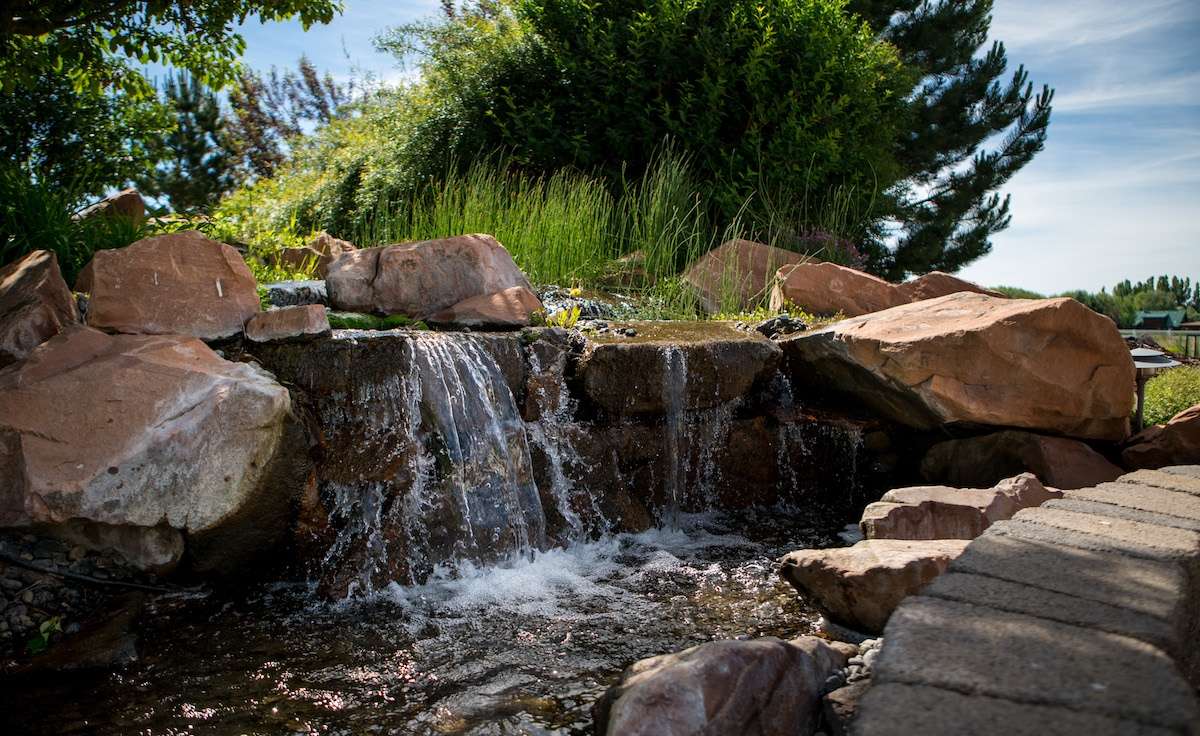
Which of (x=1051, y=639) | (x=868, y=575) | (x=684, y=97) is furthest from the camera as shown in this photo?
(x=684, y=97)

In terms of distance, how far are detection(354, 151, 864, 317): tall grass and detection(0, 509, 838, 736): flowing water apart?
11.5 feet

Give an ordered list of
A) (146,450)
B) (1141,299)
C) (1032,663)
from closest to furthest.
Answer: (1032,663), (146,450), (1141,299)

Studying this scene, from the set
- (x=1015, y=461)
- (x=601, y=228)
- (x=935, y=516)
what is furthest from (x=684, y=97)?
(x=935, y=516)

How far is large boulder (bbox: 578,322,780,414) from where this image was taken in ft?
16.7

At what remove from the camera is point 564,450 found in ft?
16.4

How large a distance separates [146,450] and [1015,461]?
15.0 ft

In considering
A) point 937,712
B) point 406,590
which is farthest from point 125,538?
point 937,712

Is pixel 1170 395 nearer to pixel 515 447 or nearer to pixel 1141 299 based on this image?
pixel 515 447

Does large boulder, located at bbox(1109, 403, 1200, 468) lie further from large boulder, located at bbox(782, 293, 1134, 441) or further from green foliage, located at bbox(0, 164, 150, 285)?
green foliage, located at bbox(0, 164, 150, 285)

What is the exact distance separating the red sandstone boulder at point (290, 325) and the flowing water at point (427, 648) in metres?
1.27

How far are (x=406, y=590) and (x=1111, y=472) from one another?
406cm

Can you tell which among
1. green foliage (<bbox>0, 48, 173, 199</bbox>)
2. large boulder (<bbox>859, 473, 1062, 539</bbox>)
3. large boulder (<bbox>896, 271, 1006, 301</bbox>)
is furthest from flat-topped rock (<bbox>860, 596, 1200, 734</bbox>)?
green foliage (<bbox>0, 48, 173, 199</bbox>)

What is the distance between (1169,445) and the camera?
5031 mm

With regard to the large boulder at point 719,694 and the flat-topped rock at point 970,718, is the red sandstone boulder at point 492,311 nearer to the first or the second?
the large boulder at point 719,694
